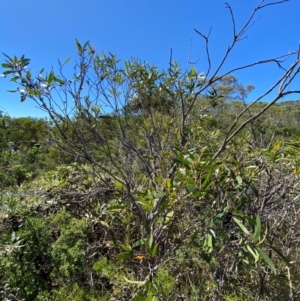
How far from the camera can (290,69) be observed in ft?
4.27

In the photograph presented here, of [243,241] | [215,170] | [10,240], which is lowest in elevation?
[243,241]

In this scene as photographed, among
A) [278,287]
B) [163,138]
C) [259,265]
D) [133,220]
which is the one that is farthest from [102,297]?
[163,138]

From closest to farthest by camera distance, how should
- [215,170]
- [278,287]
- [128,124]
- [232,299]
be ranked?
[215,170]
[232,299]
[278,287]
[128,124]

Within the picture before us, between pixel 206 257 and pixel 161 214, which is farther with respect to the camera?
pixel 161 214

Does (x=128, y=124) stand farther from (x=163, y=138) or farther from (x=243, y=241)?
(x=243, y=241)

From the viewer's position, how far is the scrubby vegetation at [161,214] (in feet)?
4.29

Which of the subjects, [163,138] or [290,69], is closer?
[290,69]

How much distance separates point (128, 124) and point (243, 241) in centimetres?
165

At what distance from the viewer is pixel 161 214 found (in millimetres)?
1487

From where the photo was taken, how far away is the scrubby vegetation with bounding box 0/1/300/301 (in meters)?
1.31

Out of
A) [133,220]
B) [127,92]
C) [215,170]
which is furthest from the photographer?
[127,92]

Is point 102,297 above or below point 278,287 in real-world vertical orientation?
above

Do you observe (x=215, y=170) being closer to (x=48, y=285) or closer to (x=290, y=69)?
(x=290, y=69)

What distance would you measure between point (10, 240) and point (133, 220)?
0.88 metres
